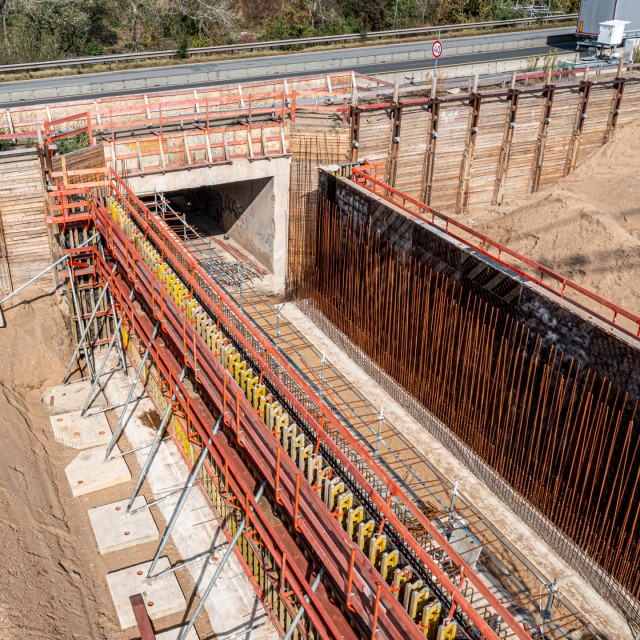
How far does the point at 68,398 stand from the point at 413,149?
584 inches

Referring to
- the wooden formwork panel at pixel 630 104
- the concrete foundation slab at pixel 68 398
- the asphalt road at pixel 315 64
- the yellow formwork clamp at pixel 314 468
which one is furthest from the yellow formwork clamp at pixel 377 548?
the asphalt road at pixel 315 64

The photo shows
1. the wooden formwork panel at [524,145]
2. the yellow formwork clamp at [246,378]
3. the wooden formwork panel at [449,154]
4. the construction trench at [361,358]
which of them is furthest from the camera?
the wooden formwork panel at [524,145]

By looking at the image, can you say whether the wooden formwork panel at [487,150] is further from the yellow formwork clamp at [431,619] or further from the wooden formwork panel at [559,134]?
the yellow formwork clamp at [431,619]

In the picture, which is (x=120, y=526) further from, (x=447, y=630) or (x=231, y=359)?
(x=447, y=630)

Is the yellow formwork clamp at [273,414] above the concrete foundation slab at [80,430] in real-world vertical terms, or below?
above

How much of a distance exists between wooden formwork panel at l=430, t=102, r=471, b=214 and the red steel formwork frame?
475 inches

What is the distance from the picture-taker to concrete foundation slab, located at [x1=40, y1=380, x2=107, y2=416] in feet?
66.2

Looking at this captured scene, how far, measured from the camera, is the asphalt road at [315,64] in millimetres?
35125

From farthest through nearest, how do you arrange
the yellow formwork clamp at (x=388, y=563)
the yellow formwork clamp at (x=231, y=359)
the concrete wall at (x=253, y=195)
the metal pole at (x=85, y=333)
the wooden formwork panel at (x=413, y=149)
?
1. the wooden formwork panel at (x=413, y=149)
2. the concrete wall at (x=253, y=195)
3. the metal pole at (x=85, y=333)
4. the yellow formwork clamp at (x=231, y=359)
5. the yellow formwork clamp at (x=388, y=563)

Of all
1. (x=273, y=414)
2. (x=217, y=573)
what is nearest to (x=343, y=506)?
(x=273, y=414)

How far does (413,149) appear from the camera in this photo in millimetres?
26266

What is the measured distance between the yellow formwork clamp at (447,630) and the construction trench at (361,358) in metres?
0.03

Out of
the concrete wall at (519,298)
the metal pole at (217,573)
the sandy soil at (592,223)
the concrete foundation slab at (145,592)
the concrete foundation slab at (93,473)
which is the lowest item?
the concrete foundation slab at (145,592)

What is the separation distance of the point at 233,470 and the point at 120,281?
8.50m
